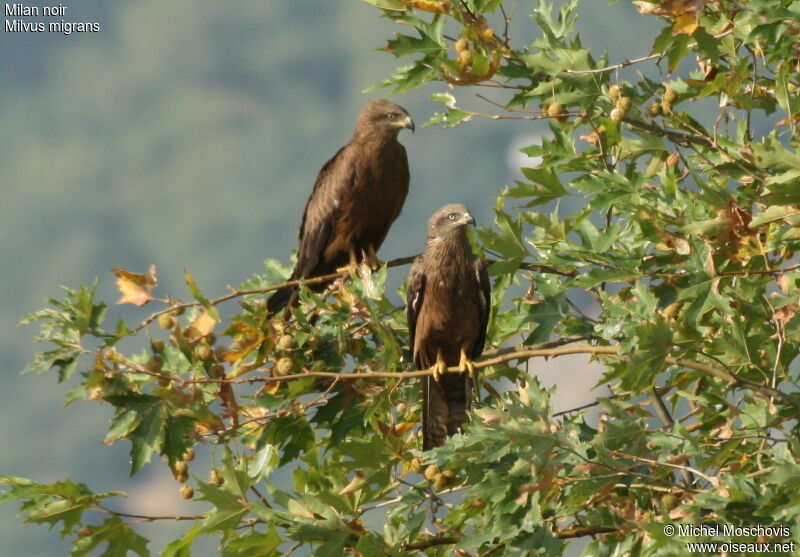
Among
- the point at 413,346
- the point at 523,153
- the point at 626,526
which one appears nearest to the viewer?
the point at 626,526

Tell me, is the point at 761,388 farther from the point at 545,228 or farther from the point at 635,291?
the point at 545,228

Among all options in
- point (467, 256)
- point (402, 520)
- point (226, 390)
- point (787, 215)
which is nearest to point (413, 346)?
point (467, 256)

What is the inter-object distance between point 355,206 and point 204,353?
10.6ft

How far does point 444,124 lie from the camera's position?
6.58 m

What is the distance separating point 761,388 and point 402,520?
90.5 inches

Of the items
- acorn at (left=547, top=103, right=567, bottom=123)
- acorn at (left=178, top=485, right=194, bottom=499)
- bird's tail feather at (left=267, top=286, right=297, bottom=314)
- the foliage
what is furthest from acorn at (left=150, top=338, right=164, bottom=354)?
acorn at (left=547, top=103, right=567, bottom=123)

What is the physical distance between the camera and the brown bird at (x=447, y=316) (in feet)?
24.2

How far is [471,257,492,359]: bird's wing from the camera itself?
759 cm

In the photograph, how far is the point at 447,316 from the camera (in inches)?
294

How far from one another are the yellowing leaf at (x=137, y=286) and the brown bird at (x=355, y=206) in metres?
2.71

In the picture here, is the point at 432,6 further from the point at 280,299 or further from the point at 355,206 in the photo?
the point at 355,206

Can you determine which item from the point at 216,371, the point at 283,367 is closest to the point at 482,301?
the point at 283,367

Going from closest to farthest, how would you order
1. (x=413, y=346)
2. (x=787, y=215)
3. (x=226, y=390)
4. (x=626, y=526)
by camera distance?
1. (x=787, y=215)
2. (x=626, y=526)
3. (x=226, y=390)
4. (x=413, y=346)

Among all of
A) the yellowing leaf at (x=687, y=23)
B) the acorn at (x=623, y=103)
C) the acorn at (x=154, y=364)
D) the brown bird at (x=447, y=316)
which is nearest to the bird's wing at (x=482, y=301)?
the brown bird at (x=447, y=316)
